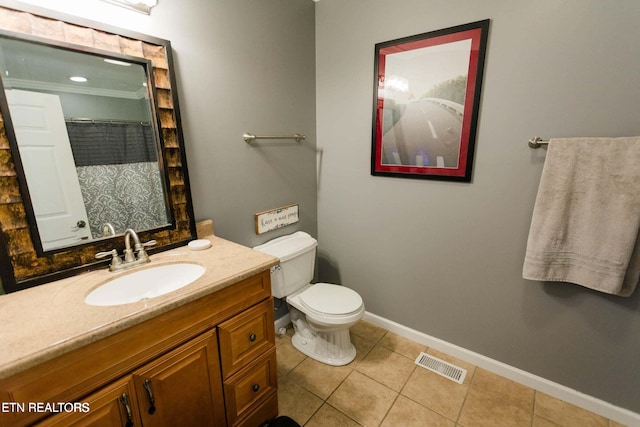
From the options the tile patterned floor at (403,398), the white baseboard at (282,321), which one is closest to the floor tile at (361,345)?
the tile patterned floor at (403,398)

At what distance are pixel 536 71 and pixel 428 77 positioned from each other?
50 cm

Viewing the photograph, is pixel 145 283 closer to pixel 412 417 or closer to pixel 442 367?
pixel 412 417

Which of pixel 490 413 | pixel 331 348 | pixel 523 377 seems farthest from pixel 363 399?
pixel 523 377

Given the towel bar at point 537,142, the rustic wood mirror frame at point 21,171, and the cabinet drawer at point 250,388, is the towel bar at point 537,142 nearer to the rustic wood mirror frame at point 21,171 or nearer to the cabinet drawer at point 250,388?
the cabinet drawer at point 250,388

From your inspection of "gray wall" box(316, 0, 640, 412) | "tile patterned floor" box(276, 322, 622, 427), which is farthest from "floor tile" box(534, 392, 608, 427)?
"gray wall" box(316, 0, 640, 412)

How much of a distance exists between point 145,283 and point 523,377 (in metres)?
2.07

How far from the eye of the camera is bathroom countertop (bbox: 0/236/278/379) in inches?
27.8

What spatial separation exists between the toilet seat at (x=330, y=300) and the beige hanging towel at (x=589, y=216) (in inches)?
37.6

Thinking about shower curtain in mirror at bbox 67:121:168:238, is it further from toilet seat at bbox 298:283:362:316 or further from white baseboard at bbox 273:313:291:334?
white baseboard at bbox 273:313:291:334

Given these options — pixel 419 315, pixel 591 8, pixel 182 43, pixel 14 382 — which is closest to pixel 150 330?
pixel 14 382

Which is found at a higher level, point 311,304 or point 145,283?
point 145,283

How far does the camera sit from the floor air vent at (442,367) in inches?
67.6

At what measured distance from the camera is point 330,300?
180 centimetres

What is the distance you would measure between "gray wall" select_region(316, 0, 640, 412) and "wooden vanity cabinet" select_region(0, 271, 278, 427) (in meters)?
1.07
